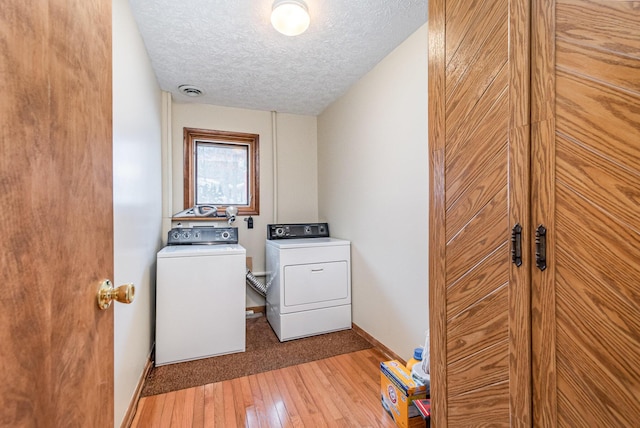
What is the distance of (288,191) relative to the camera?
3.25m

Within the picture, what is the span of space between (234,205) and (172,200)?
63cm

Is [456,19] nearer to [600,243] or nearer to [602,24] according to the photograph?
[602,24]

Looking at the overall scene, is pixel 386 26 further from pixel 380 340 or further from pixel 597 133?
pixel 380 340

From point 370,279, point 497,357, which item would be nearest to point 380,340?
point 370,279

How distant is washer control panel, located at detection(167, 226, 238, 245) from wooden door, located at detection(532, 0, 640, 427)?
2503 mm

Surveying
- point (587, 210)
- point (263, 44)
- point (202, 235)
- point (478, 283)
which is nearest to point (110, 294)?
point (478, 283)

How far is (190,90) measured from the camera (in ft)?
8.36

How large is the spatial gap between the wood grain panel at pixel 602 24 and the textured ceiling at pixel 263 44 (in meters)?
1.18

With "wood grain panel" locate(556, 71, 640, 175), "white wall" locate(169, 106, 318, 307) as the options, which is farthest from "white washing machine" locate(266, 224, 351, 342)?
"wood grain panel" locate(556, 71, 640, 175)

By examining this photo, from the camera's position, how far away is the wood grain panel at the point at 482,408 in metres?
0.74

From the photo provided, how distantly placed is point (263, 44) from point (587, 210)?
6.51 feet

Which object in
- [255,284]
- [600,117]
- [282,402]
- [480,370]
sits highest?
[600,117]

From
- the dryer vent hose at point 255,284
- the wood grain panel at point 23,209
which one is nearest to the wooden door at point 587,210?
the wood grain panel at point 23,209

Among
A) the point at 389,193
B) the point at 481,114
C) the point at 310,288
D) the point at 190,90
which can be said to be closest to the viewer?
the point at 481,114
